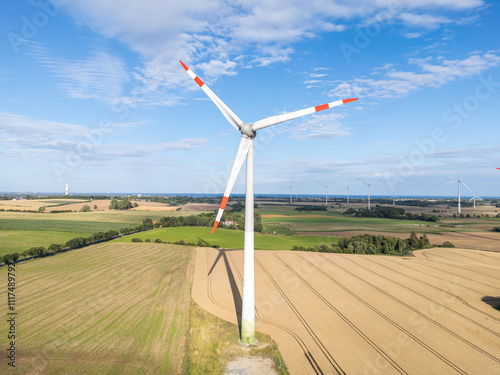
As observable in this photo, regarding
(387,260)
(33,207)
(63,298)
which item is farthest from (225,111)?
(33,207)

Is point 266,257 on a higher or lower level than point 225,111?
lower

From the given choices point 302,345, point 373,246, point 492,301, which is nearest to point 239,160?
point 302,345

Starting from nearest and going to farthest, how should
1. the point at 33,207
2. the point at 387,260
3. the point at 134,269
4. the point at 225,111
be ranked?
the point at 225,111 < the point at 134,269 < the point at 387,260 < the point at 33,207

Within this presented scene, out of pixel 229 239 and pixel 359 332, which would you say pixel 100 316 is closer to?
pixel 359 332

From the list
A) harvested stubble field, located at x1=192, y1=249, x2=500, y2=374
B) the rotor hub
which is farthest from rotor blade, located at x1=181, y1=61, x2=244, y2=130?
harvested stubble field, located at x1=192, y1=249, x2=500, y2=374

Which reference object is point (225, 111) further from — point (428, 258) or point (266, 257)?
point (428, 258)

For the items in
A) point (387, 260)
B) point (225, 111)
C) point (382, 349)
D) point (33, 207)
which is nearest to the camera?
point (382, 349)
